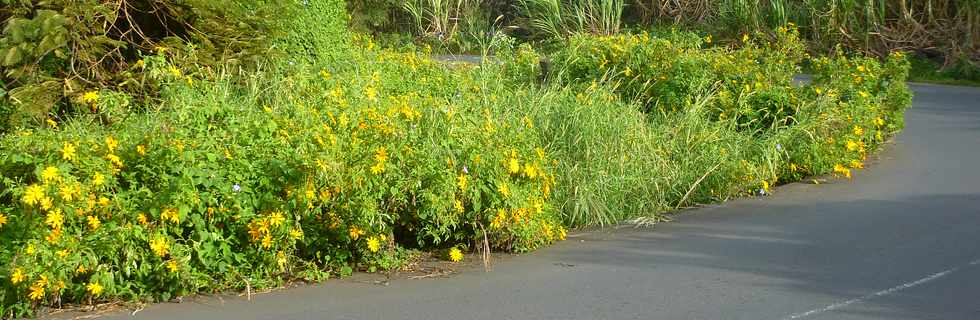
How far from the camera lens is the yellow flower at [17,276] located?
19.7ft

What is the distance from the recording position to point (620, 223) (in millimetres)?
8719

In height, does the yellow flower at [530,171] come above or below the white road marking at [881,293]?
above

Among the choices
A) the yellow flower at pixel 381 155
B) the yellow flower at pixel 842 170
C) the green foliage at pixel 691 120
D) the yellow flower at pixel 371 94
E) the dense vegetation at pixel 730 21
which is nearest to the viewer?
the yellow flower at pixel 381 155

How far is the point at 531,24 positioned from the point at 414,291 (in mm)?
16263

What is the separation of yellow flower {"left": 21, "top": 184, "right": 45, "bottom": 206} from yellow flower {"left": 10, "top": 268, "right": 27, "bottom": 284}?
0.33 metres

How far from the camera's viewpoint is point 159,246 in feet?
20.8

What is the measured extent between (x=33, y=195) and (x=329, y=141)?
1673mm

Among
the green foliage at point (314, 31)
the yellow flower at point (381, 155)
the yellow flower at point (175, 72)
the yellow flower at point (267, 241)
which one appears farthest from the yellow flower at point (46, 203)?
the green foliage at point (314, 31)

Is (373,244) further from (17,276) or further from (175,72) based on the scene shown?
(175,72)

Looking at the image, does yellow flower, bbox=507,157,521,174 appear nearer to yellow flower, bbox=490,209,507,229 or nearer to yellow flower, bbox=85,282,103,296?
yellow flower, bbox=490,209,507,229

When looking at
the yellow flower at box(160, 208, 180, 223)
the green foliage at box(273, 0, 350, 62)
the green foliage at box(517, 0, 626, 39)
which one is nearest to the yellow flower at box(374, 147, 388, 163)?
the yellow flower at box(160, 208, 180, 223)

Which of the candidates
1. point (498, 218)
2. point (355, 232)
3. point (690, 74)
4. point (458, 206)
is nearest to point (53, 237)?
point (355, 232)

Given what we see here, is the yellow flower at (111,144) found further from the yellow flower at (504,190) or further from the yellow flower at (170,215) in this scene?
the yellow flower at (504,190)

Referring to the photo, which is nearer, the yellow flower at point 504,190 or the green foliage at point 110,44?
the yellow flower at point 504,190
